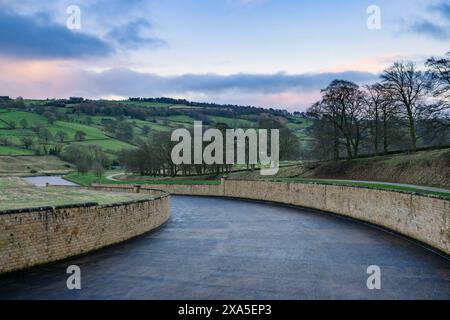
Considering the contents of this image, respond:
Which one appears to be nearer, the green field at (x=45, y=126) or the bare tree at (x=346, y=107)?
the bare tree at (x=346, y=107)

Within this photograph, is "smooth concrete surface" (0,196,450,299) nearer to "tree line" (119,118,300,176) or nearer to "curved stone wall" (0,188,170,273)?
"curved stone wall" (0,188,170,273)

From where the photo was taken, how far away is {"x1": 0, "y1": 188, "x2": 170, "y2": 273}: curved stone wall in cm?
1386

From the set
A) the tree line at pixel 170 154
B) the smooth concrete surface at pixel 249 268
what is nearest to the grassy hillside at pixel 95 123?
the tree line at pixel 170 154

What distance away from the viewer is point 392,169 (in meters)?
42.5

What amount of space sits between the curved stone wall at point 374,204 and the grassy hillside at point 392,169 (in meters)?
7.92

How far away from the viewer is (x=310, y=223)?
27422mm

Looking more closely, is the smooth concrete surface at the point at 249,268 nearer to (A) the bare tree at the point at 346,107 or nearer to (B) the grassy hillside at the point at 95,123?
(A) the bare tree at the point at 346,107

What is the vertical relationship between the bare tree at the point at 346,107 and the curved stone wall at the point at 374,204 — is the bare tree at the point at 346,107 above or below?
above

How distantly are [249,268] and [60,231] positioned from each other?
7111 mm

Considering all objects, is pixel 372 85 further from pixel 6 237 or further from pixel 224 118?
pixel 224 118

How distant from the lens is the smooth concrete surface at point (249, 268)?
12.2 m

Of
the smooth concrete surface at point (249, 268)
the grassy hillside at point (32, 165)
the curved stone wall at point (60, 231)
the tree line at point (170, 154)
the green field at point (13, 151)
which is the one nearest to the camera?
the smooth concrete surface at point (249, 268)

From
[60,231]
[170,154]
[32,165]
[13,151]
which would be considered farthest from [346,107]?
[13,151]
